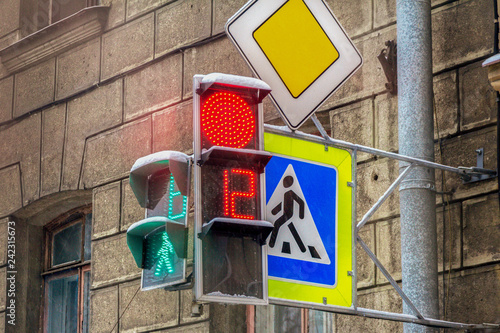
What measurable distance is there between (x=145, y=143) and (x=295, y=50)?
3839 millimetres

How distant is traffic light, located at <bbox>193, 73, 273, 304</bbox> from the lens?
466 centimetres

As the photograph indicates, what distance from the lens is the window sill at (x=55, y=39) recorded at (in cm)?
1042

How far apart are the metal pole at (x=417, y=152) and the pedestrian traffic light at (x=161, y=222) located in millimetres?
1709

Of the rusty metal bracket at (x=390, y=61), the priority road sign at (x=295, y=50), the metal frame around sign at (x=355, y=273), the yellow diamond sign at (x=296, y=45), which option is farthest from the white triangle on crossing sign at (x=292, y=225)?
the rusty metal bracket at (x=390, y=61)

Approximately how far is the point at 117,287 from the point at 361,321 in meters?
2.88

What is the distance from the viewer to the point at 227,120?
486cm

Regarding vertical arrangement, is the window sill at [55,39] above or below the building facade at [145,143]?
above

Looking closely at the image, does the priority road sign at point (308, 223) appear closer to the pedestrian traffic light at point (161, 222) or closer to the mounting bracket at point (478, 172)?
the pedestrian traffic light at point (161, 222)

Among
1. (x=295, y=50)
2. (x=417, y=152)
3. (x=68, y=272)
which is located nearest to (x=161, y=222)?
(x=295, y=50)

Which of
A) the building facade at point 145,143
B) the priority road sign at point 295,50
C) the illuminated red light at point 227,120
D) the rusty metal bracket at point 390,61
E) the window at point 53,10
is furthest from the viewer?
the window at point 53,10

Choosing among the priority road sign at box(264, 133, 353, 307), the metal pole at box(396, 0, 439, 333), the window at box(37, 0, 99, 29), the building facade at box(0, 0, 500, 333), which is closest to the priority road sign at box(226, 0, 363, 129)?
the priority road sign at box(264, 133, 353, 307)

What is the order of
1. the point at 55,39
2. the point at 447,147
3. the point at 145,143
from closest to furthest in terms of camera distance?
1. the point at 447,147
2. the point at 145,143
3. the point at 55,39

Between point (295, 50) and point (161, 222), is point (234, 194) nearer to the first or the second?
point (161, 222)

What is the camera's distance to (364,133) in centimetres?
773
